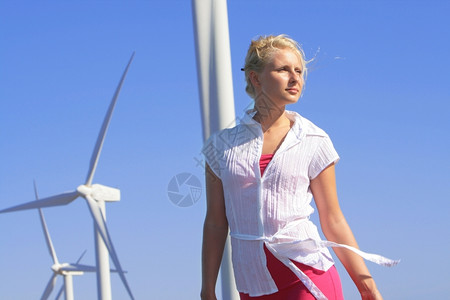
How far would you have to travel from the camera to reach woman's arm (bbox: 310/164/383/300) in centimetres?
352

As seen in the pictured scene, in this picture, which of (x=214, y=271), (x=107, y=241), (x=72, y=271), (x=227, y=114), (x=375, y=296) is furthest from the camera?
(x=72, y=271)

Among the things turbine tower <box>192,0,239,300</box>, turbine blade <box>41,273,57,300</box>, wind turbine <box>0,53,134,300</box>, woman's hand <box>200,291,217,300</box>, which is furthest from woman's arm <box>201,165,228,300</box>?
turbine blade <box>41,273,57,300</box>

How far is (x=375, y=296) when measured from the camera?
3424mm

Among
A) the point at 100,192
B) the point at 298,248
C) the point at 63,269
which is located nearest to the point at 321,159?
the point at 298,248

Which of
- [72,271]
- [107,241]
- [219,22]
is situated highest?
[219,22]

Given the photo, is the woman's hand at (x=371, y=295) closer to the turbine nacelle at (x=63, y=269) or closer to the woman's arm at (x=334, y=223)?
the woman's arm at (x=334, y=223)

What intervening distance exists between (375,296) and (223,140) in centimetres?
121

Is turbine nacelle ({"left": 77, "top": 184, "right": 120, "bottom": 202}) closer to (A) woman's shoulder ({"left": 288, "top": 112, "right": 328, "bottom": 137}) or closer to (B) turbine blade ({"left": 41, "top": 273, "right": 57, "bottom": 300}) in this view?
(B) turbine blade ({"left": 41, "top": 273, "right": 57, "bottom": 300})

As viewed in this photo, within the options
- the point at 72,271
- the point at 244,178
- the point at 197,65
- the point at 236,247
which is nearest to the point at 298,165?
the point at 244,178

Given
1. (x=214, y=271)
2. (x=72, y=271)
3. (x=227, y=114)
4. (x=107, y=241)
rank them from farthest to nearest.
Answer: (x=72, y=271)
(x=107, y=241)
(x=227, y=114)
(x=214, y=271)

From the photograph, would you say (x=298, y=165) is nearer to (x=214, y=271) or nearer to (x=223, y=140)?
(x=223, y=140)

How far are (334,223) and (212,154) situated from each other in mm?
804

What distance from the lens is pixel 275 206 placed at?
11.4ft

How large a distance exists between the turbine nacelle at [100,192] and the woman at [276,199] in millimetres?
15893
